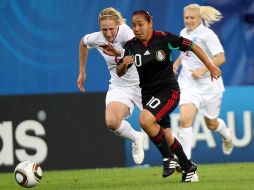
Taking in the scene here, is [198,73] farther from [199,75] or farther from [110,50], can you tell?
[110,50]

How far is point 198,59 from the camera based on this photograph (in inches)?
521

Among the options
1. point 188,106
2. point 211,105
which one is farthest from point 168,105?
point 211,105

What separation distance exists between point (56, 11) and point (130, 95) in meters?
3.67

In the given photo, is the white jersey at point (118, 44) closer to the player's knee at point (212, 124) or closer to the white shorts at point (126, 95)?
the white shorts at point (126, 95)

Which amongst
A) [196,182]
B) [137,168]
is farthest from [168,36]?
[137,168]

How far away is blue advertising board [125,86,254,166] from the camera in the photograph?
15.1 metres

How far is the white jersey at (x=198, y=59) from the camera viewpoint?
1318 centimetres

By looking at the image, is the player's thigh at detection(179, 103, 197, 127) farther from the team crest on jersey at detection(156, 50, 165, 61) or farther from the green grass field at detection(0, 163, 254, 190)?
the team crest on jersey at detection(156, 50, 165, 61)

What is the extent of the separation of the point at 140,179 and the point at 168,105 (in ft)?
5.40

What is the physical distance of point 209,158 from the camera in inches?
595

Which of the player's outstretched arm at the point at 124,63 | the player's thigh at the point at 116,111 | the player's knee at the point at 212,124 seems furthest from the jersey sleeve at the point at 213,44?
the player's outstretched arm at the point at 124,63

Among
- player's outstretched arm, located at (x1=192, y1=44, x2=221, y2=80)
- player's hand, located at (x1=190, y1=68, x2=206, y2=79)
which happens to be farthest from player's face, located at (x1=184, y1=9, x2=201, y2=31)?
player's outstretched arm, located at (x1=192, y1=44, x2=221, y2=80)

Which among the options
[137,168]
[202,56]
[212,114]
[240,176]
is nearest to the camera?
[202,56]

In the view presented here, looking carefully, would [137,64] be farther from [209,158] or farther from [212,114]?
[209,158]
